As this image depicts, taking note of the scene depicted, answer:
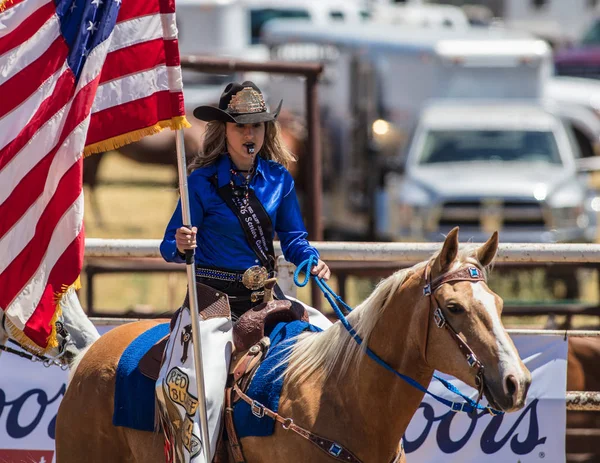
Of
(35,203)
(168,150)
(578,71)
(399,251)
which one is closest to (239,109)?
(35,203)

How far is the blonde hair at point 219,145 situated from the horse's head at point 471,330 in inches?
43.1

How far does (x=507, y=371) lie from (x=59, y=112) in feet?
6.79

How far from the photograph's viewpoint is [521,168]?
1563cm

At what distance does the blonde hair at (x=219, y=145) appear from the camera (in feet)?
16.5

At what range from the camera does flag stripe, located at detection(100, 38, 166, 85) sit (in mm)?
4805

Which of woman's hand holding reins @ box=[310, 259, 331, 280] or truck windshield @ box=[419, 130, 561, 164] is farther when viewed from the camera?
truck windshield @ box=[419, 130, 561, 164]

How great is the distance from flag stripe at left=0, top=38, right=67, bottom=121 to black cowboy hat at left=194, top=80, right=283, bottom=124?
2.11ft

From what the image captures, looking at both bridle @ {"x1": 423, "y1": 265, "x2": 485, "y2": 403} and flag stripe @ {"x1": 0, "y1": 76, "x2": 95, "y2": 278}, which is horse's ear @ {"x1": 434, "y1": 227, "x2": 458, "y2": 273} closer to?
bridle @ {"x1": 423, "y1": 265, "x2": 485, "y2": 403}

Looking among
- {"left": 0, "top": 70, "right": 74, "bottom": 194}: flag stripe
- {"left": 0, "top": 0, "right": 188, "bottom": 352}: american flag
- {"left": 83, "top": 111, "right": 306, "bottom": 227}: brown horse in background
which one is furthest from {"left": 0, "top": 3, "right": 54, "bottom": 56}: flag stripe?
{"left": 83, "top": 111, "right": 306, "bottom": 227}: brown horse in background

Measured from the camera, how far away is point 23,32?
4648mm

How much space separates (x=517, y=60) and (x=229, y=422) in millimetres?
13146

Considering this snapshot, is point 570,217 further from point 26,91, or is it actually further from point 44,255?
point 26,91

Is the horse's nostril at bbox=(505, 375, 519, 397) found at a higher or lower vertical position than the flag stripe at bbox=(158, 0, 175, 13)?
lower

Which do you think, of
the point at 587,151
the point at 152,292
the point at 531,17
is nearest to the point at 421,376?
the point at 152,292
